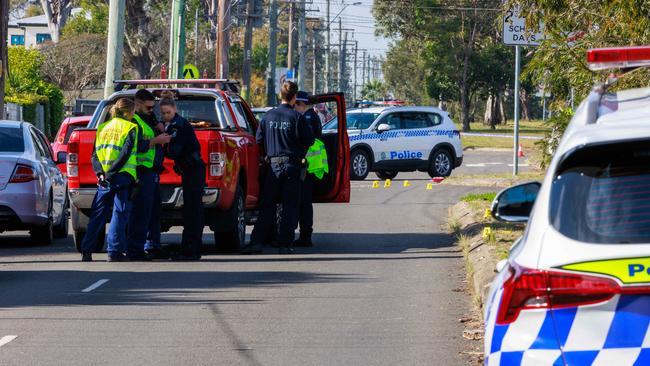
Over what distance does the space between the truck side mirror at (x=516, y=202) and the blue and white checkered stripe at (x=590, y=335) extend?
3.96 ft

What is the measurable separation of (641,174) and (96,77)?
206 ft

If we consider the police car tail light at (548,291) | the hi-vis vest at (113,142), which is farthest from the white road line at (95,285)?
the police car tail light at (548,291)

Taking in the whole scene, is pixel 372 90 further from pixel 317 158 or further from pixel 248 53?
pixel 317 158

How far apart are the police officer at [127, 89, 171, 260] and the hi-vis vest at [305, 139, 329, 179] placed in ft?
7.92

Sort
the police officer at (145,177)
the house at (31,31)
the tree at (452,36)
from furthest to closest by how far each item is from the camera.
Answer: the house at (31,31) → the tree at (452,36) → the police officer at (145,177)

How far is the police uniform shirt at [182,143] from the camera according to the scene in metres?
14.0

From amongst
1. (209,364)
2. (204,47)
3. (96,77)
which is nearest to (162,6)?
(96,77)

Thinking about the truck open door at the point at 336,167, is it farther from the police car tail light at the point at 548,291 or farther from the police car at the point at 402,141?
the police car at the point at 402,141

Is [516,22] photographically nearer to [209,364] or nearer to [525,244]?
[209,364]

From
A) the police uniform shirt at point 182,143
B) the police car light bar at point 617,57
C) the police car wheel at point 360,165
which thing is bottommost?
the police car wheel at point 360,165

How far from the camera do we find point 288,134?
15148mm

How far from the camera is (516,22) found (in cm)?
2550

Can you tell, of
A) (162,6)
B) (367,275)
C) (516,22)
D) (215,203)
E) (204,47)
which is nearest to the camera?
(367,275)

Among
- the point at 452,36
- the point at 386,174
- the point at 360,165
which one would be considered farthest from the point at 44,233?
the point at 452,36
